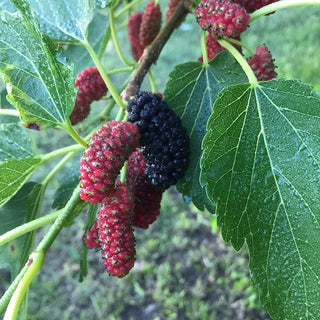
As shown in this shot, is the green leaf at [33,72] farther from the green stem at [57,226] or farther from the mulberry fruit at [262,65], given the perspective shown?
the mulberry fruit at [262,65]

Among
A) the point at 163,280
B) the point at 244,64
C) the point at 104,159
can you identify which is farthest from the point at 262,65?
the point at 163,280

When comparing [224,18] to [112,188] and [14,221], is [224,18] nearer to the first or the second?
[112,188]

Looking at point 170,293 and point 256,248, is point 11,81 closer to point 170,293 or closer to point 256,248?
point 256,248

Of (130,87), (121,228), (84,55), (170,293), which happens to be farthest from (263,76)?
(170,293)

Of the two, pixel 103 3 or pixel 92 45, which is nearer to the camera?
pixel 103 3

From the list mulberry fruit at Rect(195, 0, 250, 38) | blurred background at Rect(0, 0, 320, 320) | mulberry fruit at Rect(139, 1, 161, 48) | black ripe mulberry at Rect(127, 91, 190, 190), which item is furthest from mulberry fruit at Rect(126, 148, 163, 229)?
blurred background at Rect(0, 0, 320, 320)
